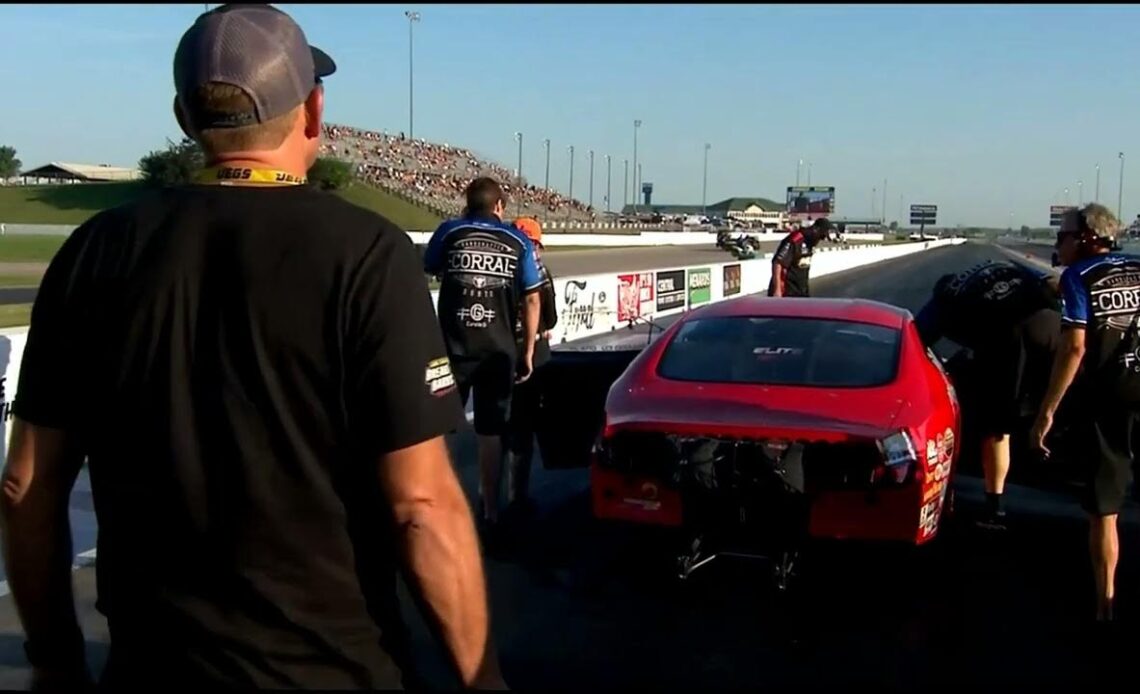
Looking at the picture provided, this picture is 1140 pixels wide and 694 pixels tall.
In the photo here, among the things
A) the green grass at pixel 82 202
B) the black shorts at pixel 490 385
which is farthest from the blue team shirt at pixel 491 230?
the green grass at pixel 82 202

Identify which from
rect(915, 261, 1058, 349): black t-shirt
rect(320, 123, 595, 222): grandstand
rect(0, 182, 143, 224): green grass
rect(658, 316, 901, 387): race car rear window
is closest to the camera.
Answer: rect(658, 316, 901, 387): race car rear window

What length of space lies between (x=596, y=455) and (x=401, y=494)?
4.03 m

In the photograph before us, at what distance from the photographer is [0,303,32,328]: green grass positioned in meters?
16.4

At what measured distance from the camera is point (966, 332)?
6.82m

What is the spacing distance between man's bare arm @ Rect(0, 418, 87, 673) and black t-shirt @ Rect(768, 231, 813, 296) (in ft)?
41.3

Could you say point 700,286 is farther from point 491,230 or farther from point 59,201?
point 59,201

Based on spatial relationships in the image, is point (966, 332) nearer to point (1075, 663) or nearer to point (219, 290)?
point (1075, 663)

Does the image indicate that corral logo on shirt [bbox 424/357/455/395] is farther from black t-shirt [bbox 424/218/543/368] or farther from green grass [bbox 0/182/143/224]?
green grass [bbox 0/182/143/224]

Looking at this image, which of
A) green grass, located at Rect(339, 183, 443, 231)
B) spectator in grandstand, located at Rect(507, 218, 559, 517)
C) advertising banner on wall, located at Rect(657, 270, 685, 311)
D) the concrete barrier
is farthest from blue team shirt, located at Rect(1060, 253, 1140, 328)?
green grass, located at Rect(339, 183, 443, 231)

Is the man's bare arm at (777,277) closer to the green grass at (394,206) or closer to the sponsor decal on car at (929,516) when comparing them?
the sponsor decal on car at (929,516)

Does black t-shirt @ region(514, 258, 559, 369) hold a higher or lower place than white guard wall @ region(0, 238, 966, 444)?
higher

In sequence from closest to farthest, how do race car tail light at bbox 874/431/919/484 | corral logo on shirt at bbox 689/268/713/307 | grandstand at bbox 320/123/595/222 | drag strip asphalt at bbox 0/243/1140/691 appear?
drag strip asphalt at bbox 0/243/1140/691 → race car tail light at bbox 874/431/919/484 → corral logo on shirt at bbox 689/268/713/307 → grandstand at bbox 320/123/595/222

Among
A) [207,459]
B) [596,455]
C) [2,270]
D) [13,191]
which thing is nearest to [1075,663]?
[596,455]

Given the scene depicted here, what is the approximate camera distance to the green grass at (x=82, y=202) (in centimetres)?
6888
